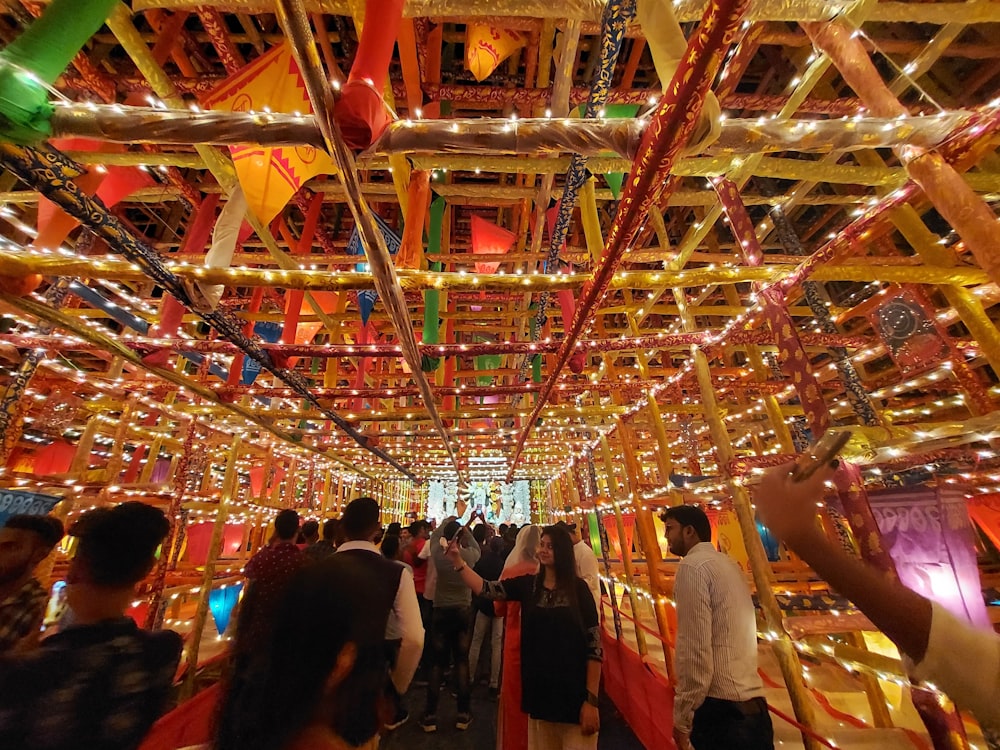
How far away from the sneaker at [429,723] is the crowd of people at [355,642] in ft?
4.09

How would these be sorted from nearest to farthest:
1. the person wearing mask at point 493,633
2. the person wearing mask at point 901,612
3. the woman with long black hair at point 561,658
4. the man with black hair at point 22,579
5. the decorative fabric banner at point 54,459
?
the person wearing mask at point 901,612, the man with black hair at point 22,579, the woman with long black hair at point 561,658, the person wearing mask at point 493,633, the decorative fabric banner at point 54,459

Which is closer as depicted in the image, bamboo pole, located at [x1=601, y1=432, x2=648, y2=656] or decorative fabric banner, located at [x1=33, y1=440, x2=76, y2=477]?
bamboo pole, located at [x1=601, y1=432, x2=648, y2=656]

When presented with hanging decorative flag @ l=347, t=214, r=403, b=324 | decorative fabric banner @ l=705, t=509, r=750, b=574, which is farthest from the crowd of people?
decorative fabric banner @ l=705, t=509, r=750, b=574

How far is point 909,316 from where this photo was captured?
11.0ft

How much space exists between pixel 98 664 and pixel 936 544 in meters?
4.53

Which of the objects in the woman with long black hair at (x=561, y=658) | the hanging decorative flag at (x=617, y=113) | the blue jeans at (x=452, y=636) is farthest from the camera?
the blue jeans at (x=452, y=636)

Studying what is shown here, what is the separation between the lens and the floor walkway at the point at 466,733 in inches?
149

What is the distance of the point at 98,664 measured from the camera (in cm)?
124

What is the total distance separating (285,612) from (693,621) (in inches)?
87.1

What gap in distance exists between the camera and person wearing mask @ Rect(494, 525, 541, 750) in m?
3.27

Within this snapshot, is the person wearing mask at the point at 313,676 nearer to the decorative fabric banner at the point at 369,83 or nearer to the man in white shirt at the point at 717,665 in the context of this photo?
the decorative fabric banner at the point at 369,83

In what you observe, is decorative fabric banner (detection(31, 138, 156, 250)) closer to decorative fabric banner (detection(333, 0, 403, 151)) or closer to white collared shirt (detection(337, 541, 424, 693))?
decorative fabric banner (detection(333, 0, 403, 151))

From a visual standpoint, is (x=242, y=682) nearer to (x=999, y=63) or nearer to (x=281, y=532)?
(x=281, y=532)

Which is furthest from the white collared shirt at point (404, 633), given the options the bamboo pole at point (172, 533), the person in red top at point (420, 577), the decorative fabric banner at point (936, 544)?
the bamboo pole at point (172, 533)
